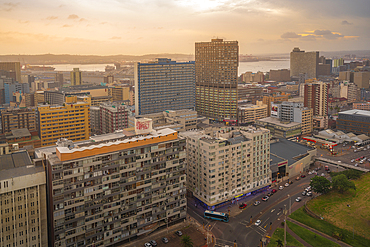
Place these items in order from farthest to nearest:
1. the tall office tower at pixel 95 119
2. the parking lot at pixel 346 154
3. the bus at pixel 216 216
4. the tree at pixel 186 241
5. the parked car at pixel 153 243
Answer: the tall office tower at pixel 95 119 → the parking lot at pixel 346 154 → the bus at pixel 216 216 → the parked car at pixel 153 243 → the tree at pixel 186 241

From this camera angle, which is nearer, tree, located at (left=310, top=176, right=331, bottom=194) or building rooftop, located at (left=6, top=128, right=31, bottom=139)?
tree, located at (left=310, top=176, right=331, bottom=194)

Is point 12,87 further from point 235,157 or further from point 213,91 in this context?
point 235,157

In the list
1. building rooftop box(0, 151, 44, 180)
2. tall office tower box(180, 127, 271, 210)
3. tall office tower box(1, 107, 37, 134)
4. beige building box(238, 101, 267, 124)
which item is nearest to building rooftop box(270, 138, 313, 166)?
tall office tower box(180, 127, 271, 210)

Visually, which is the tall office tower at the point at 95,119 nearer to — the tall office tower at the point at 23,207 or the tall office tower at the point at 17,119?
the tall office tower at the point at 17,119

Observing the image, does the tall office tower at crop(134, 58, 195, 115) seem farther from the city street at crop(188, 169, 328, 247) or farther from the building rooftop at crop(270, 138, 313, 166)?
the city street at crop(188, 169, 328, 247)

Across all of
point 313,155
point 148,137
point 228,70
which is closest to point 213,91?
point 228,70

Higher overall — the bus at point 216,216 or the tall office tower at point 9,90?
the tall office tower at point 9,90

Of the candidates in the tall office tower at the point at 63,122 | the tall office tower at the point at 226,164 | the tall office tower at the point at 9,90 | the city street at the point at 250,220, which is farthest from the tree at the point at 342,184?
the tall office tower at the point at 9,90
